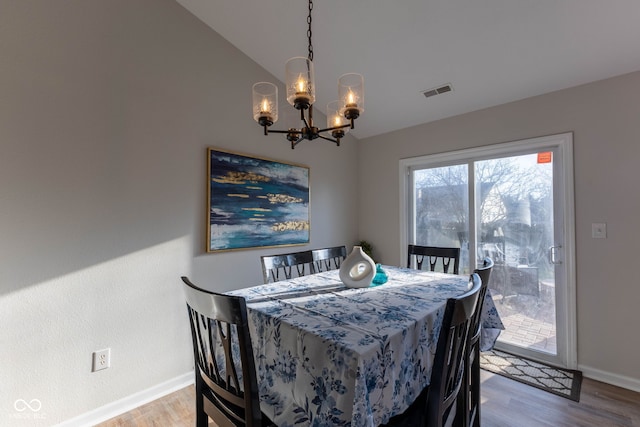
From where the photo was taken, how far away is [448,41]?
2.19m

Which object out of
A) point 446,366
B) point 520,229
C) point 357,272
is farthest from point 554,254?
point 446,366

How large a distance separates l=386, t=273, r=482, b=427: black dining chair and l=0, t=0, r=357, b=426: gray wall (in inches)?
72.6

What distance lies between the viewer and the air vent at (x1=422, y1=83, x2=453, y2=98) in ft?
8.68

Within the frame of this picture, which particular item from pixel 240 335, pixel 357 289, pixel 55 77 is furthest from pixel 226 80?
pixel 240 335

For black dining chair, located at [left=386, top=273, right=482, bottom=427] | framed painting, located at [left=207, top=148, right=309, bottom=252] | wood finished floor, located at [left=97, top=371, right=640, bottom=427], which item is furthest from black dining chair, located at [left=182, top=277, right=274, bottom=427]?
framed painting, located at [left=207, top=148, right=309, bottom=252]

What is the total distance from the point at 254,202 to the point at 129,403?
1.72 m

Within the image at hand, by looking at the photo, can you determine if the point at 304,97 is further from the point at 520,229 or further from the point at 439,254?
the point at 520,229

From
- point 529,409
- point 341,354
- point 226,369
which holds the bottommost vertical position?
point 529,409

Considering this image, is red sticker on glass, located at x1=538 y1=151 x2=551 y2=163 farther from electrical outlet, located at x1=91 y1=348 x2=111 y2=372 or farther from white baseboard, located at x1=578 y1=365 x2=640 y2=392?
electrical outlet, located at x1=91 y1=348 x2=111 y2=372

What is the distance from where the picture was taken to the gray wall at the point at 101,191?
5.35ft

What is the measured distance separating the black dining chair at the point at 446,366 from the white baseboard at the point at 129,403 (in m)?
1.85

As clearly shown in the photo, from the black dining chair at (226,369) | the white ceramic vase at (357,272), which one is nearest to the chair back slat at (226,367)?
the black dining chair at (226,369)

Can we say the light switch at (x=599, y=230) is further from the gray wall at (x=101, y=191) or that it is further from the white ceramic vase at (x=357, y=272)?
the gray wall at (x=101, y=191)

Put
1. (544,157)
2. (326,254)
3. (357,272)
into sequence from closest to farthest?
(357,272)
(326,254)
(544,157)
